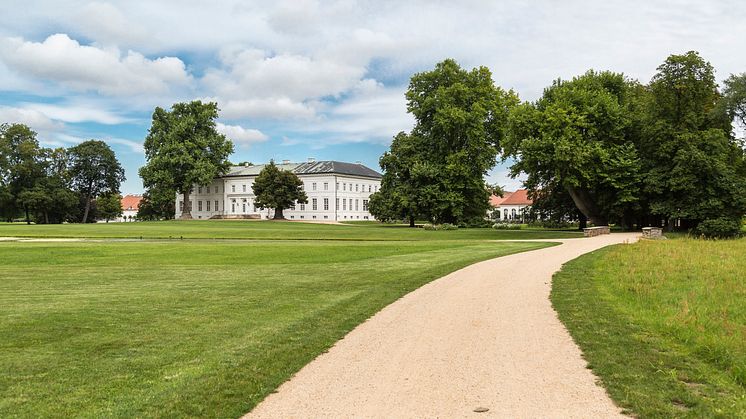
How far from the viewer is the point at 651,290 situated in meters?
12.8

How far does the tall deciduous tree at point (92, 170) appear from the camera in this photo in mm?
100500

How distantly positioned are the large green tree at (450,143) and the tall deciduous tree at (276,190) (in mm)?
34492

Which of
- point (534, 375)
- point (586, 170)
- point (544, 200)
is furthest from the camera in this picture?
point (544, 200)

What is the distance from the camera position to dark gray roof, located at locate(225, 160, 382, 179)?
108 meters

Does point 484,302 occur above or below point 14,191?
below

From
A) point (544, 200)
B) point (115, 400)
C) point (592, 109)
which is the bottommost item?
point (115, 400)

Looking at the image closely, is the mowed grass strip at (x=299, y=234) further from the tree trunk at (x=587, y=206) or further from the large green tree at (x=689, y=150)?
the large green tree at (x=689, y=150)

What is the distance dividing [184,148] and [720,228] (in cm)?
7110

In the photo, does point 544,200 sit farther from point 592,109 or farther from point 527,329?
point 527,329

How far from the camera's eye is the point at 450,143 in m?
58.3

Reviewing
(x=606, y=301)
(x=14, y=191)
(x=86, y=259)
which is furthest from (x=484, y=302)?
(x=14, y=191)

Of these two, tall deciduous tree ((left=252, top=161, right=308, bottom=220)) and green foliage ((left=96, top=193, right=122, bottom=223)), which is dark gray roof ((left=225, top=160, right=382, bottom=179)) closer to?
tall deciduous tree ((left=252, top=161, right=308, bottom=220))

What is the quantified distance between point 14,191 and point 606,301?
10194 cm

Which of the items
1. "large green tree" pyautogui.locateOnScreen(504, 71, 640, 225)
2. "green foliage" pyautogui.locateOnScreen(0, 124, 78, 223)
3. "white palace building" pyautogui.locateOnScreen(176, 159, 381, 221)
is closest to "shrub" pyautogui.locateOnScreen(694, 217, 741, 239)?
"large green tree" pyautogui.locateOnScreen(504, 71, 640, 225)
